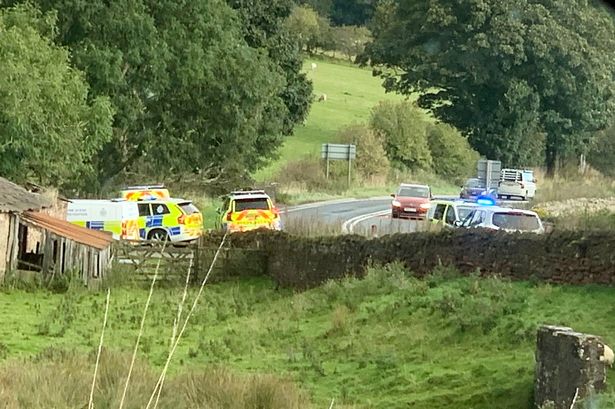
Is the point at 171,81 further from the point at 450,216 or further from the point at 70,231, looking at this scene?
the point at 450,216

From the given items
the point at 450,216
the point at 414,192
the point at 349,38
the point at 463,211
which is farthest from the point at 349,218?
the point at 349,38

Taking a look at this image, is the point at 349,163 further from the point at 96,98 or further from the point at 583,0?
the point at 96,98

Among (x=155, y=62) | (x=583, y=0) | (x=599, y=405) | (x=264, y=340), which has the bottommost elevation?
(x=264, y=340)

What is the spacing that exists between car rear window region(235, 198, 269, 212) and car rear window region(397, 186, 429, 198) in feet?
38.1

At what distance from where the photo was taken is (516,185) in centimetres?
Result: 6053

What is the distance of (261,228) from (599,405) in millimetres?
21185

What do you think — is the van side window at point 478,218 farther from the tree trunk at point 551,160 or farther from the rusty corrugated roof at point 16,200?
the tree trunk at point 551,160

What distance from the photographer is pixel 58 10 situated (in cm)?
4616

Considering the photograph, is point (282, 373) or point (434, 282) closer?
point (282, 373)

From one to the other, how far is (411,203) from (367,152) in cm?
2539

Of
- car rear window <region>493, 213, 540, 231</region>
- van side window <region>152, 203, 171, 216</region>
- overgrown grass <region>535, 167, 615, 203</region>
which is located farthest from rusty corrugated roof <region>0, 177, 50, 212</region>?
overgrown grass <region>535, 167, 615, 203</region>

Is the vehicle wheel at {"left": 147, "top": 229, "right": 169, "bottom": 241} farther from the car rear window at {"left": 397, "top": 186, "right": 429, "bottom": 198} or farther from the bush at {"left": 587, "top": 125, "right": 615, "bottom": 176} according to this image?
the bush at {"left": 587, "top": 125, "right": 615, "bottom": 176}

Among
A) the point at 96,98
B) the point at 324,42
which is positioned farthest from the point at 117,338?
the point at 324,42

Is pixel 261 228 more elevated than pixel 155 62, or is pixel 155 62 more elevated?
pixel 155 62
